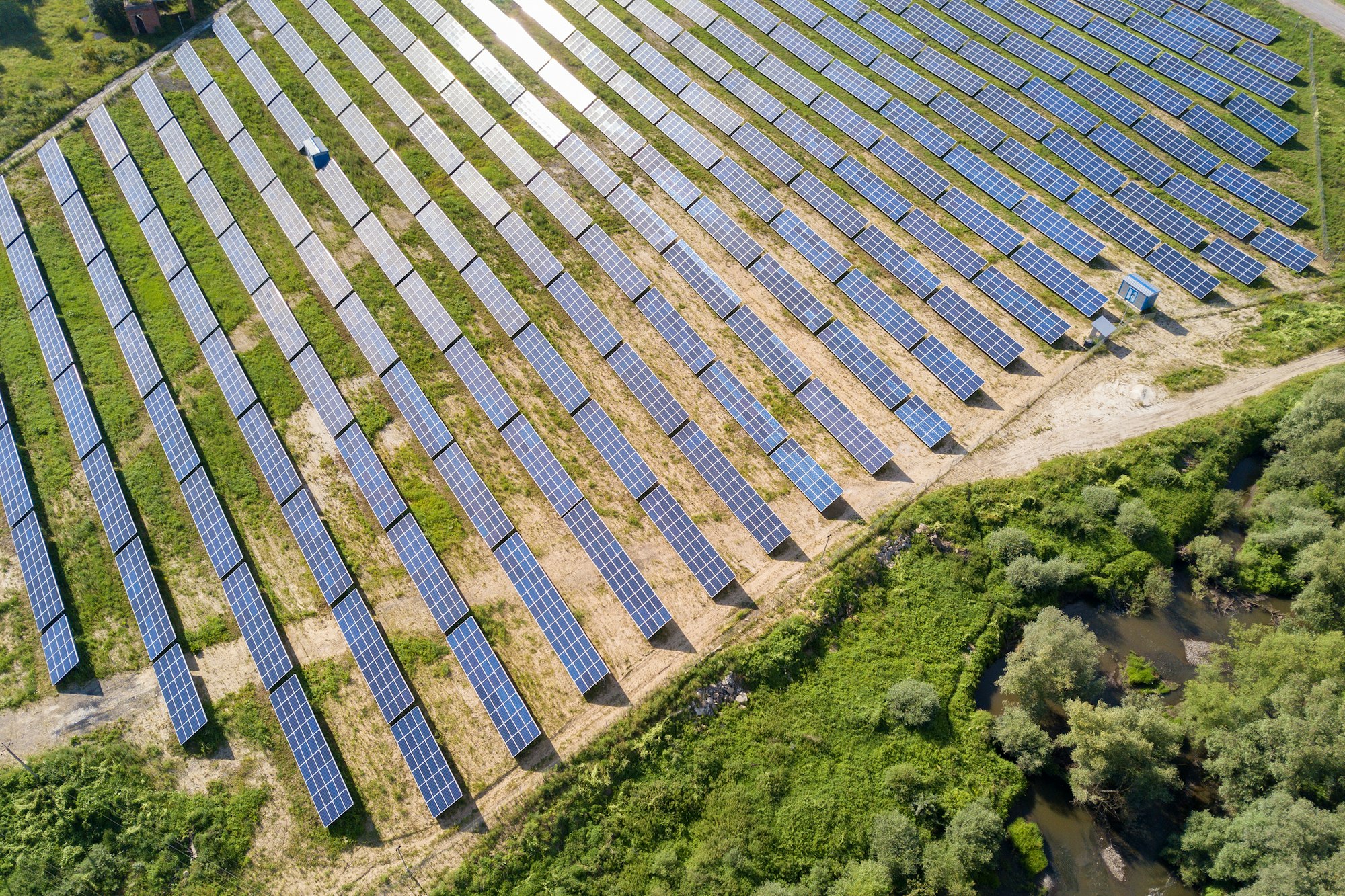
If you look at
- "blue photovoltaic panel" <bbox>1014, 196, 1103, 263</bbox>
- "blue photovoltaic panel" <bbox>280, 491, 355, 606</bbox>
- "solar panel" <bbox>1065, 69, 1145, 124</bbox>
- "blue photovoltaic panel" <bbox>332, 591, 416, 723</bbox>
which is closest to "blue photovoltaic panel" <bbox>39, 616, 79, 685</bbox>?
"blue photovoltaic panel" <bbox>280, 491, 355, 606</bbox>

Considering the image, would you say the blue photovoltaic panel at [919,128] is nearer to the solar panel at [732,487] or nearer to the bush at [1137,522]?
the bush at [1137,522]

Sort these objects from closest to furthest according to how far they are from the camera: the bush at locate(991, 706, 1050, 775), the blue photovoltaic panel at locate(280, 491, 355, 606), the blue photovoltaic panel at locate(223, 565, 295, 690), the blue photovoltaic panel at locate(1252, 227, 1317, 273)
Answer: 1. the bush at locate(991, 706, 1050, 775)
2. the blue photovoltaic panel at locate(223, 565, 295, 690)
3. the blue photovoltaic panel at locate(280, 491, 355, 606)
4. the blue photovoltaic panel at locate(1252, 227, 1317, 273)

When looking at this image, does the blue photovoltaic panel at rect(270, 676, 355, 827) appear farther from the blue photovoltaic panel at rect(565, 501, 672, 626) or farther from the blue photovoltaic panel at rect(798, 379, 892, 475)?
the blue photovoltaic panel at rect(798, 379, 892, 475)

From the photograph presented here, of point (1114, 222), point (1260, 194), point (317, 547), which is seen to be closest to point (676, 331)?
point (317, 547)

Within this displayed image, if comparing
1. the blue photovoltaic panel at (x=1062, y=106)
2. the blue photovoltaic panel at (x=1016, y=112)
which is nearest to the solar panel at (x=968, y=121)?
the blue photovoltaic panel at (x=1016, y=112)

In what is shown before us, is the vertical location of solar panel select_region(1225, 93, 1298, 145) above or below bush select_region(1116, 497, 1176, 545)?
above

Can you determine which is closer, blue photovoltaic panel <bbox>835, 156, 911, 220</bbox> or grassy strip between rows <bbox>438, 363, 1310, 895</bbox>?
grassy strip between rows <bbox>438, 363, 1310, 895</bbox>

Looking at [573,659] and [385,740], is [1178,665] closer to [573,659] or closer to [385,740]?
[573,659]
